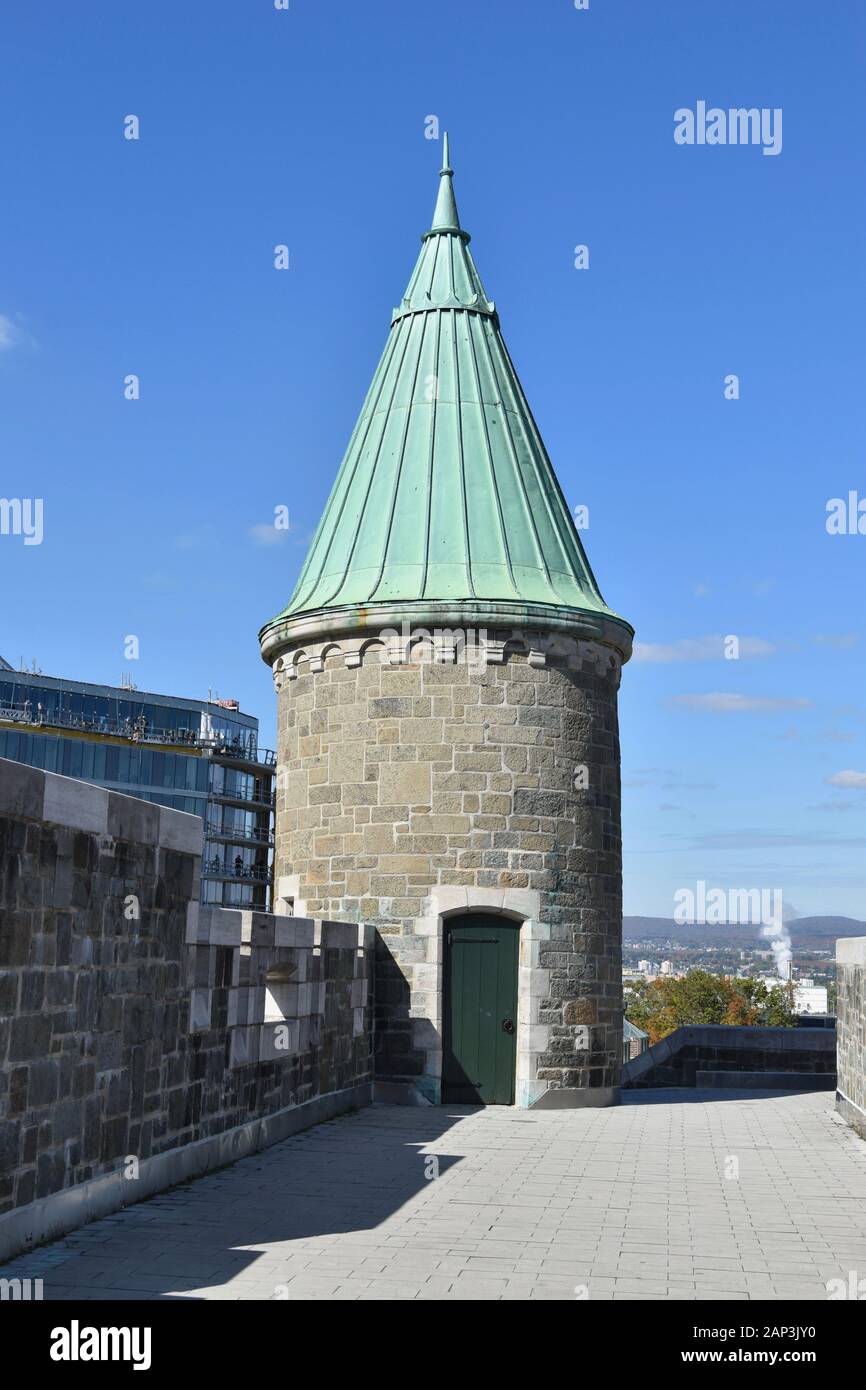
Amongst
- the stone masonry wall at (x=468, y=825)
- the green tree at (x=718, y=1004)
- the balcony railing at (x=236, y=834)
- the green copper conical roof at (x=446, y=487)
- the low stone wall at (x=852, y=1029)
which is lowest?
the green tree at (x=718, y=1004)

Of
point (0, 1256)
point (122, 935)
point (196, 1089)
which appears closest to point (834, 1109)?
point (196, 1089)

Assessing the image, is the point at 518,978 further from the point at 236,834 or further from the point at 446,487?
the point at 236,834

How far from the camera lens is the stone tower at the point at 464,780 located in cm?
1405

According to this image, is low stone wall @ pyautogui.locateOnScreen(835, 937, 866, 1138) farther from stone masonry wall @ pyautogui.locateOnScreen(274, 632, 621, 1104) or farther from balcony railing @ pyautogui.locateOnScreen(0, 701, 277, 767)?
balcony railing @ pyautogui.locateOnScreen(0, 701, 277, 767)

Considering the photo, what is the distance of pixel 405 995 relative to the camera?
14055 millimetres

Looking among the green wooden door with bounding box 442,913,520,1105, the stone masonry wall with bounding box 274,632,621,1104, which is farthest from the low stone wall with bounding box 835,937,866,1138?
the green wooden door with bounding box 442,913,520,1105

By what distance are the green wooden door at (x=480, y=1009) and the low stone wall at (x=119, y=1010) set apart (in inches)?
121

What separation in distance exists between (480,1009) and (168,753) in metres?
46.1

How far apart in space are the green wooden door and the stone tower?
2 cm

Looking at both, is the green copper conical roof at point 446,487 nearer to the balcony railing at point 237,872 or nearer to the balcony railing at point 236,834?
the balcony railing at point 236,834

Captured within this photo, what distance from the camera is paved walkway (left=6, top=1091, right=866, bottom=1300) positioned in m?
6.20

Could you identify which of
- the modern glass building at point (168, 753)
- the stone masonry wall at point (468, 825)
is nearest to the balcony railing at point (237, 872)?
the modern glass building at point (168, 753)

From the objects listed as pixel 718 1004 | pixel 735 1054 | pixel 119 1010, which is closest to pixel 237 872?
pixel 718 1004
